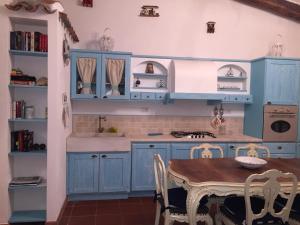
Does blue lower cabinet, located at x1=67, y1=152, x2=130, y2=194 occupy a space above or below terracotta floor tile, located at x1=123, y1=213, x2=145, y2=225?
above

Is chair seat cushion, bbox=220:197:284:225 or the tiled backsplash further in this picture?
the tiled backsplash

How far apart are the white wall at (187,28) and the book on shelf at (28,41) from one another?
4.37 feet

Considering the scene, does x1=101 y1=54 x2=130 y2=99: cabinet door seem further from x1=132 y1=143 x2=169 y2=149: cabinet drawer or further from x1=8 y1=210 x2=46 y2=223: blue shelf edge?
x1=8 y1=210 x2=46 y2=223: blue shelf edge

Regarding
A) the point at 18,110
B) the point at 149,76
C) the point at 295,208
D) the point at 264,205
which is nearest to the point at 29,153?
the point at 18,110

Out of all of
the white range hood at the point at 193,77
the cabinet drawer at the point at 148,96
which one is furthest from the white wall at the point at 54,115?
the white range hood at the point at 193,77

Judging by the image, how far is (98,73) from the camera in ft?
12.8

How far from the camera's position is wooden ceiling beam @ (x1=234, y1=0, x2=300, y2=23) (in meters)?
4.33

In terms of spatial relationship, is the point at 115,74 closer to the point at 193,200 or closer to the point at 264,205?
the point at 193,200

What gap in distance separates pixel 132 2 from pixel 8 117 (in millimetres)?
2625

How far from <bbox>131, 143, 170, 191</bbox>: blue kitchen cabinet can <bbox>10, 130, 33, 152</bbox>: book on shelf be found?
4.55ft

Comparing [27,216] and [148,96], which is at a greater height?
[148,96]

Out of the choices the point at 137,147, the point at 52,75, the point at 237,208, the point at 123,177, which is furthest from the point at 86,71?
the point at 237,208

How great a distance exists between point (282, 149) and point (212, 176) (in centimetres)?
244

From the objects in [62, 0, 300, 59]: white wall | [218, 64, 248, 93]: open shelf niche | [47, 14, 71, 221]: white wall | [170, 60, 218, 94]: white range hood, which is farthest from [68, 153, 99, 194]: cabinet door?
[218, 64, 248, 93]: open shelf niche
